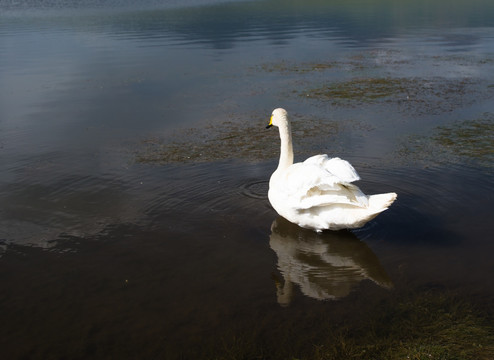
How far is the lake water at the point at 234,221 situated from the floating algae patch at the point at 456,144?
0.19ft

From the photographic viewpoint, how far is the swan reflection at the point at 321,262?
5578mm

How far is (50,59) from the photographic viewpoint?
2072cm

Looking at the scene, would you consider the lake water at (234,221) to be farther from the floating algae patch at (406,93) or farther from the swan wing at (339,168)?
the swan wing at (339,168)

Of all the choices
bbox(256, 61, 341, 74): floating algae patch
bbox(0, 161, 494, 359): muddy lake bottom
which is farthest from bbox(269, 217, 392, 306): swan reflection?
bbox(256, 61, 341, 74): floating algae patch

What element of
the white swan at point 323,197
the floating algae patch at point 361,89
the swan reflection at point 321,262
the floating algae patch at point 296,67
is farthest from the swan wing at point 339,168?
the floating algae patch at point 296,67

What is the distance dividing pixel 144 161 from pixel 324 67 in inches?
405

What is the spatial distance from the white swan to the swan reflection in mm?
251

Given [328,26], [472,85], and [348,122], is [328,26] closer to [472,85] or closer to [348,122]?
[472,85]

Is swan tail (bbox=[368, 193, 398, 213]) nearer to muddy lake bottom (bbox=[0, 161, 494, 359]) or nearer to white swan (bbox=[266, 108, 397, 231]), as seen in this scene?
white swan (bbox=[266, 108, 397, 231])

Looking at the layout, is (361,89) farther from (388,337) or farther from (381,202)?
(388,337)

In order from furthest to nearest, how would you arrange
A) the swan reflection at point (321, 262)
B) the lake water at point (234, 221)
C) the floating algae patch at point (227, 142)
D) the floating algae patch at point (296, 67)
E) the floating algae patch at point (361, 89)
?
the floating algae patch at point (296, 67) < the floating algae patch at point (361, 89) < the floating algae patch at point (227, 142) < the swan reflection at point (321, 262) < the lake water at point (234, 221)

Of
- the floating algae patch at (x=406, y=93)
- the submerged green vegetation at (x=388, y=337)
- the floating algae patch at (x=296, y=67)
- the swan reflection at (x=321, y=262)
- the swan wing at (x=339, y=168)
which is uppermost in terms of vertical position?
the swan wing at (x=339, y=168)

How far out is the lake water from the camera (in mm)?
4887

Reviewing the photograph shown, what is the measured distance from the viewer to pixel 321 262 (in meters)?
6.13
